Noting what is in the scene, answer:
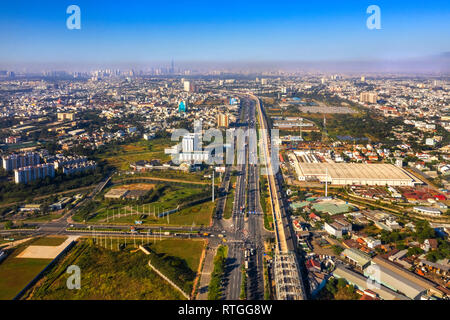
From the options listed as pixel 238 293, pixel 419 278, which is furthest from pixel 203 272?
pixel 419 278

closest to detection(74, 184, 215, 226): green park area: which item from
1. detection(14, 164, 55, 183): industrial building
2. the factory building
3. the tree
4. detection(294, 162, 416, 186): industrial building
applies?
the tree

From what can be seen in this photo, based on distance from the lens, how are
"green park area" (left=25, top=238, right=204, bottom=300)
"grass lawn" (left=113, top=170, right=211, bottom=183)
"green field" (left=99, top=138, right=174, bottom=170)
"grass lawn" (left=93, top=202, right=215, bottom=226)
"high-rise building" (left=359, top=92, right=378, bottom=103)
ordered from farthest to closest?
"high-rise building" (left=359, top=92, right=378, bottom=103)
"green field" (left=99, top=138, right=174, bottom=170)
"grass lawn" (left=113, top=170, right=211, bottom=183)
"grass lawn" (left=93, top=202, right=215, bottom=226)
"green park area" (left=25, top=238, right=204, bottom=300)

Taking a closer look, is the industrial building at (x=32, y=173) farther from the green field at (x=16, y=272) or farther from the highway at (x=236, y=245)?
the highway at (x=236, y=245)

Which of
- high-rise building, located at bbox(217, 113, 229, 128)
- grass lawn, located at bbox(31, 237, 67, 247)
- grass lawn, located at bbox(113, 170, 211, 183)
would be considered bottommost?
grass lawn, located at bbox(31, 237, 67, 247)

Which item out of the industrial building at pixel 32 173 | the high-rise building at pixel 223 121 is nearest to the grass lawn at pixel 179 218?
the industrial building at pixel 32 173

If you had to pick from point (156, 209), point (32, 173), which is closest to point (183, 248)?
point (156, 209)

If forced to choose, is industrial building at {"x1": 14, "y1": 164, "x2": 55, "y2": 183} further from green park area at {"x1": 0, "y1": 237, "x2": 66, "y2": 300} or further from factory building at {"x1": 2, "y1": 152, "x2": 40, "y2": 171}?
green park area at {"x1": 0, "y1": 237, "x2": 66, "y2": 300}
